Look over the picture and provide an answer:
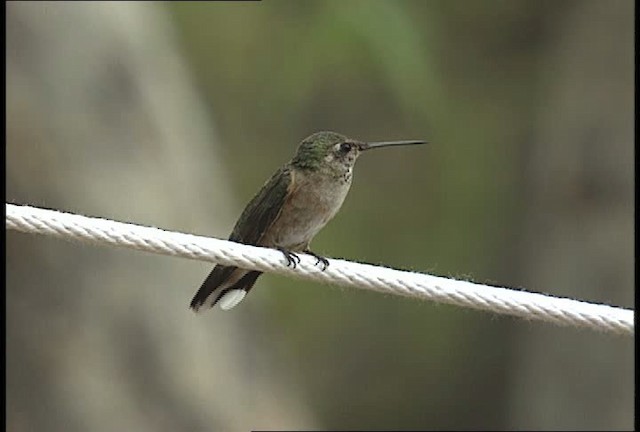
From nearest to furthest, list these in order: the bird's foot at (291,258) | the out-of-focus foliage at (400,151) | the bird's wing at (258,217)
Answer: the bird's foot at (291,258) < the bird's wing at (258,217) < the out-of-focus foliage at (400,151)

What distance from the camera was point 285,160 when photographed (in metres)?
2.25

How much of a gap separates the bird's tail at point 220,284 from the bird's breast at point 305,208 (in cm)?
8

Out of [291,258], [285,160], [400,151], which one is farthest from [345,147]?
[400,151]

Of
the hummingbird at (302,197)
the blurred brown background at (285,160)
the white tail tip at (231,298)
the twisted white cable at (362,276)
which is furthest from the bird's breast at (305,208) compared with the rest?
the blurred brown background at (285,160)

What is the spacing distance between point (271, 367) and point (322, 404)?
0.69 meters

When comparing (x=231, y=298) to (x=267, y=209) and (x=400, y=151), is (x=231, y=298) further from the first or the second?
(x=400, y=151)

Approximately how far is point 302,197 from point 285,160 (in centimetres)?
64

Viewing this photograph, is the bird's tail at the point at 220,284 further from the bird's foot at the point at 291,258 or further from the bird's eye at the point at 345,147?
the bird's eye at the point at 345,147

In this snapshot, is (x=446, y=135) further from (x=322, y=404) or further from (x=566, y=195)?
(x=322, y=404)

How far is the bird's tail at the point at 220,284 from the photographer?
1.51 meters

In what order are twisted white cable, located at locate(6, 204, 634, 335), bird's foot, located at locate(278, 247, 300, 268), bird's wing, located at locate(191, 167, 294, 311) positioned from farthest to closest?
bird's wing, located at locate(191, 167, 294, 311), bird's foot, located at locate(278, 247, 300, 268), twisted white cable, located at locate(6, 204, 634, 335)

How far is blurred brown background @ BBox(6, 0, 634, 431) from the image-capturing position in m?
2.54

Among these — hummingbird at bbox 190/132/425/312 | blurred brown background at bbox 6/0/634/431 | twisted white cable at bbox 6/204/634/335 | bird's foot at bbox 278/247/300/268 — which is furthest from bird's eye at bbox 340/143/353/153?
blurred brown background at bbox 6/0/634/431

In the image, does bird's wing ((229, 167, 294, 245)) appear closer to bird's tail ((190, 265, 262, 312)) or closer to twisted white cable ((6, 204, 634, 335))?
bird's tail ((190, 265, 262, 312))
